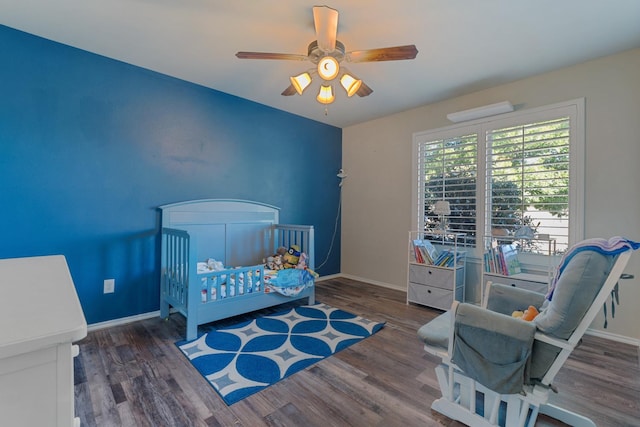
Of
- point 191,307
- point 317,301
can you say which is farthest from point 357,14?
point 317,301

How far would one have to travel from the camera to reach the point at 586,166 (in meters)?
2.50

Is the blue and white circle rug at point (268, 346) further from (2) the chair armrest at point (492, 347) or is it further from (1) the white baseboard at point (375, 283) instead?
(1) the white baseboard at point (375, 283)

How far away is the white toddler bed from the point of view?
238 cm

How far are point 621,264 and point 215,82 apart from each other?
10.9ft

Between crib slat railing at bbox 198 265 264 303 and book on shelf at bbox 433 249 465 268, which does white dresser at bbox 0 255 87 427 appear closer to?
crib slat railing at bbox 198 265 264 303

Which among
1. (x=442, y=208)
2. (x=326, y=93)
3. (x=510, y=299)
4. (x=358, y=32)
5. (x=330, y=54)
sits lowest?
(x=510, y=299)

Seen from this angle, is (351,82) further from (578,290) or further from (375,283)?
(375,283)

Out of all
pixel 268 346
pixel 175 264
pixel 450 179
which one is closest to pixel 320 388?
pixel 268 346

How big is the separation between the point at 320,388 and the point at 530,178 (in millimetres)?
2706

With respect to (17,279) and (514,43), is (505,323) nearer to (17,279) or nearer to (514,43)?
(17,279)

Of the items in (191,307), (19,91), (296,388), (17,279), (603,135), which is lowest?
(296,388)

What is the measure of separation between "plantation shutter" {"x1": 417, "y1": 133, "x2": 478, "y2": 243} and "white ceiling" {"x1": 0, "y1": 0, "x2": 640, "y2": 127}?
749 millimetres

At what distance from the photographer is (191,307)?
2.32 meters

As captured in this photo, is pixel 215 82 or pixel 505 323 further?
pixel 215 82
